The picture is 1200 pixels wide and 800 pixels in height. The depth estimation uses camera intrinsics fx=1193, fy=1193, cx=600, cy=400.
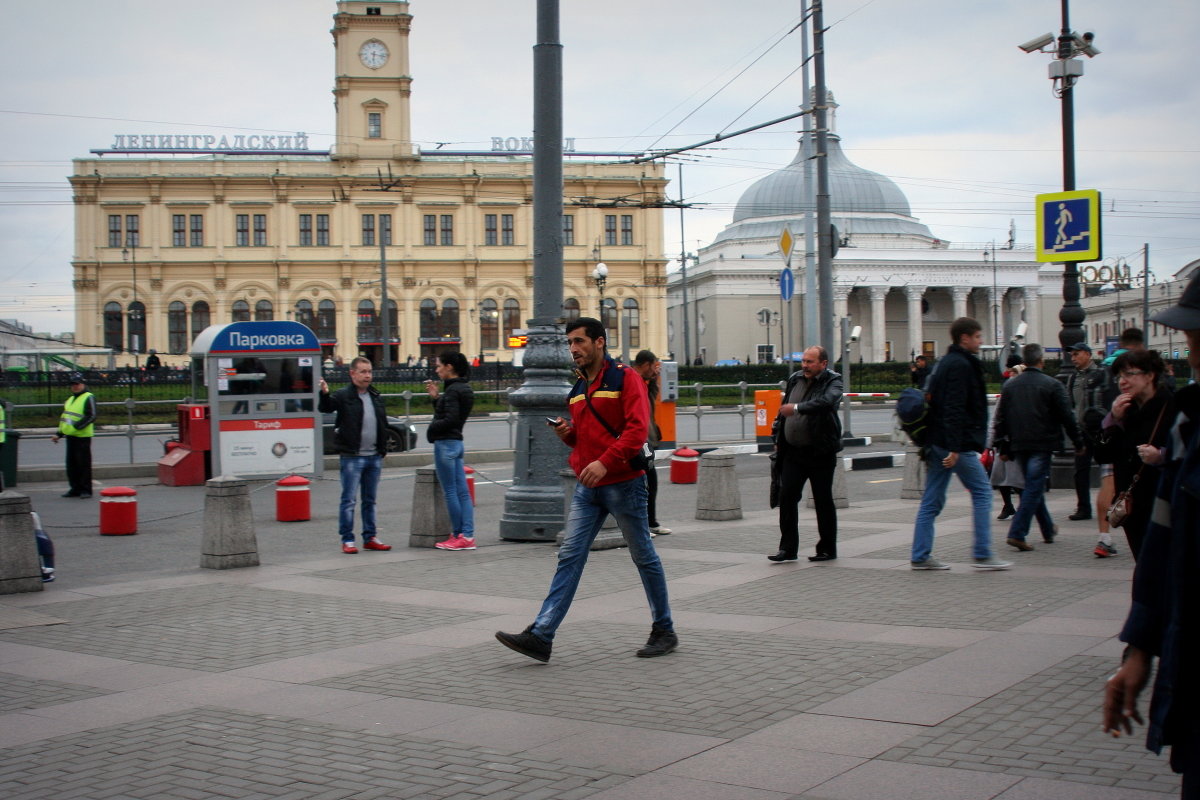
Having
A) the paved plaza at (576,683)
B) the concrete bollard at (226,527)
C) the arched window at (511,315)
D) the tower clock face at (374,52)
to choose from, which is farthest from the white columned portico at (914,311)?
the concrete bollard at (226,527)

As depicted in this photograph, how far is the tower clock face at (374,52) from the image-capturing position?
3177 inches

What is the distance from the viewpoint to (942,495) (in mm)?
9711

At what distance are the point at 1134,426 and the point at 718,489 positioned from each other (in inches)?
226

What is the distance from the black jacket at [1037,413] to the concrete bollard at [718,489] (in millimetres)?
3589

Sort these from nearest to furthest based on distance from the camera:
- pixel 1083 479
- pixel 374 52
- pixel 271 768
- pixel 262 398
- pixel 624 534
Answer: pixel 271 768 < pixel 624 534 < pixel 1083 479 < pixel 262 398 < pixel 374 52

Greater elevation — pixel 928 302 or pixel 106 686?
pixel 928 302

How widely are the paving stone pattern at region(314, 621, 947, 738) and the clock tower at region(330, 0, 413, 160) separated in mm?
76664

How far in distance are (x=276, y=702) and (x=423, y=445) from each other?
23559mm

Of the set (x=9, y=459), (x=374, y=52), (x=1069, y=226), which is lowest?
(x=9, y=459)

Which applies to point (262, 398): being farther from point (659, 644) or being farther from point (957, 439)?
point (659, 644)

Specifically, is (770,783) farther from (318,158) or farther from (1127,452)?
(318,158)

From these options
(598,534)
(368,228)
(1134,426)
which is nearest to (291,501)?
(598,534)

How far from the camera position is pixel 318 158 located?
82000mm

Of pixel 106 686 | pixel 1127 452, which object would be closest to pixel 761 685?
pixel 106 686
